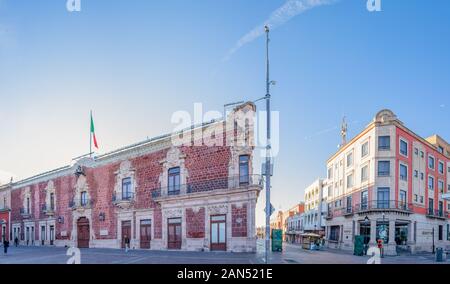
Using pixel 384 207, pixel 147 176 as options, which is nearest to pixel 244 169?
pixel 147 176

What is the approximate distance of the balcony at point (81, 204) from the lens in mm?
26216

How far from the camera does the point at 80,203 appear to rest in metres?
27.1

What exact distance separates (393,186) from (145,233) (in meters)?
18.5

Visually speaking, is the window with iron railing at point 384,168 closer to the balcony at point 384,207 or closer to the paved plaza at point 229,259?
the balcony at point 384,207

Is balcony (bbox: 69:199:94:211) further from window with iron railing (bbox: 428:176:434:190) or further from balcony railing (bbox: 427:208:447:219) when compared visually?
window with iron railing (bbox: 428:176:434:190)

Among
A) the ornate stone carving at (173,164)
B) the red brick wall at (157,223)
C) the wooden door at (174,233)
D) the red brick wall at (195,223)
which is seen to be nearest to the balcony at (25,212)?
the red brick wall at (157,223)

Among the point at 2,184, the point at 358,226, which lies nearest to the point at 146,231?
the point at 358,226

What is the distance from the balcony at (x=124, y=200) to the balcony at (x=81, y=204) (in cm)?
309

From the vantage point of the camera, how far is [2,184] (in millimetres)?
38375

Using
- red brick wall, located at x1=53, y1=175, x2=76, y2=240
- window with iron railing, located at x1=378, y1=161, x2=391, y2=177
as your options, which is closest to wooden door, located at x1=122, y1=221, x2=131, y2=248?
red brick wall, located at x1=53, y1=175, x2=76, y2=240

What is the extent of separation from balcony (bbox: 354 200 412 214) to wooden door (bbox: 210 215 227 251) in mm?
10740
